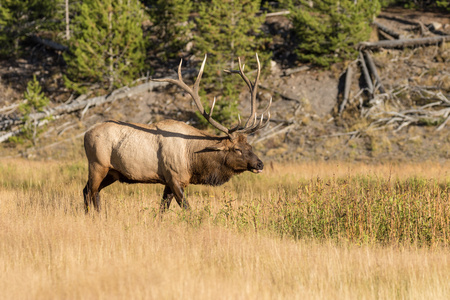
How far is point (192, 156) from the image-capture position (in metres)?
8.05

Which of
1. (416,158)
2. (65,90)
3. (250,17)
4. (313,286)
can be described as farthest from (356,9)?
(313,286)

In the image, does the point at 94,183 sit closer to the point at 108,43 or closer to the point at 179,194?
the point at 179,194

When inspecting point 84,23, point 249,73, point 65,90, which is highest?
point 84,23

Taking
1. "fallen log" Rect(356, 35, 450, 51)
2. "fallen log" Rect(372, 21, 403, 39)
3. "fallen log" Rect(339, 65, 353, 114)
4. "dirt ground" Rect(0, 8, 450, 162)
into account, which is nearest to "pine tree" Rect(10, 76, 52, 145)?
"dirt ground" Rect(0, 8, 450, 162)

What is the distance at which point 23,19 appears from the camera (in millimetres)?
25078

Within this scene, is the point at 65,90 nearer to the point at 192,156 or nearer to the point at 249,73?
the point at 249,73

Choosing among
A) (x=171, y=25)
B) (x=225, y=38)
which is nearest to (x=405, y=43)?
(x=225, y=38)

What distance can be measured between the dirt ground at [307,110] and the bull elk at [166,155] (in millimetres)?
9544

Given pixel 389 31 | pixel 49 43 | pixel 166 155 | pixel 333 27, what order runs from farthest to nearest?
1. pixel 49 43
2. pixel 389 31
3. pixel 333 27
4. pixel 166 155

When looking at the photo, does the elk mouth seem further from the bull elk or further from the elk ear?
the elk ear

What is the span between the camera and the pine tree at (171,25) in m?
22.9

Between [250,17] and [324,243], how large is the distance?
15949 millimetres

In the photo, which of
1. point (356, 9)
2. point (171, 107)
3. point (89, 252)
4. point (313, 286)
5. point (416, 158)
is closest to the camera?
point (313, 286)

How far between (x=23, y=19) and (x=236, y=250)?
2285 cm
